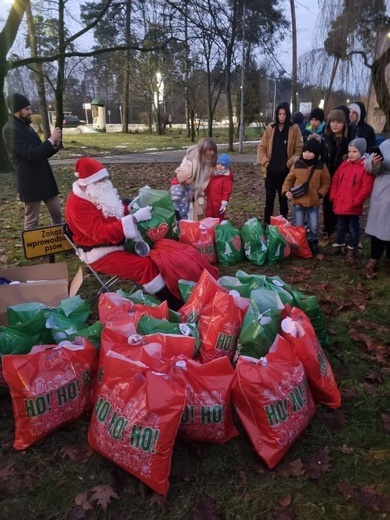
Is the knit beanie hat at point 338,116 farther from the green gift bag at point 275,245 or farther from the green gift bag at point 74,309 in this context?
the green gift bag at point 74,309

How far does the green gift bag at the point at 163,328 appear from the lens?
8.35 feet

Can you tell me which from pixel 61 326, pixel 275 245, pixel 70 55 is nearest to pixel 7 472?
pixel 61 326

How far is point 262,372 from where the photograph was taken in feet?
7.13

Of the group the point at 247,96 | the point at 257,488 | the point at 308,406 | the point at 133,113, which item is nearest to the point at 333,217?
the point at 308,406

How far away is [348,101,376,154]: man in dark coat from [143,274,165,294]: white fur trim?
145 inches

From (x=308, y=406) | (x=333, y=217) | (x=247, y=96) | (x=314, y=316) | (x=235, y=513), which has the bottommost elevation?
(x=235, y=513)

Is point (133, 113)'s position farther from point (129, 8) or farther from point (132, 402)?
point (132, 402)

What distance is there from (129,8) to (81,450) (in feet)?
46.4

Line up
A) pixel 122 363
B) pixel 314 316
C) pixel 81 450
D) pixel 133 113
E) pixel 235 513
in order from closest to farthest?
pixel 235 513
pixel 122 363
pixel 81 450
pixel 314 316
pixel 133 113

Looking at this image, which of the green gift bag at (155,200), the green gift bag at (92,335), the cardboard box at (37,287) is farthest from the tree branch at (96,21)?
the green gift bag at (92,335)

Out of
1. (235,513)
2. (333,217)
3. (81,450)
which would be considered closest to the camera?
(235,513)

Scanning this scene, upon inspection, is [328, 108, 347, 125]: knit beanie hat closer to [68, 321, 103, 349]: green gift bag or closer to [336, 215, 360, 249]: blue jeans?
[336, 215, 360, 249]: blue jeans

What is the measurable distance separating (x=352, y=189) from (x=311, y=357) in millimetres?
2885

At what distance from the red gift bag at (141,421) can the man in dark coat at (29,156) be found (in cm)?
329
